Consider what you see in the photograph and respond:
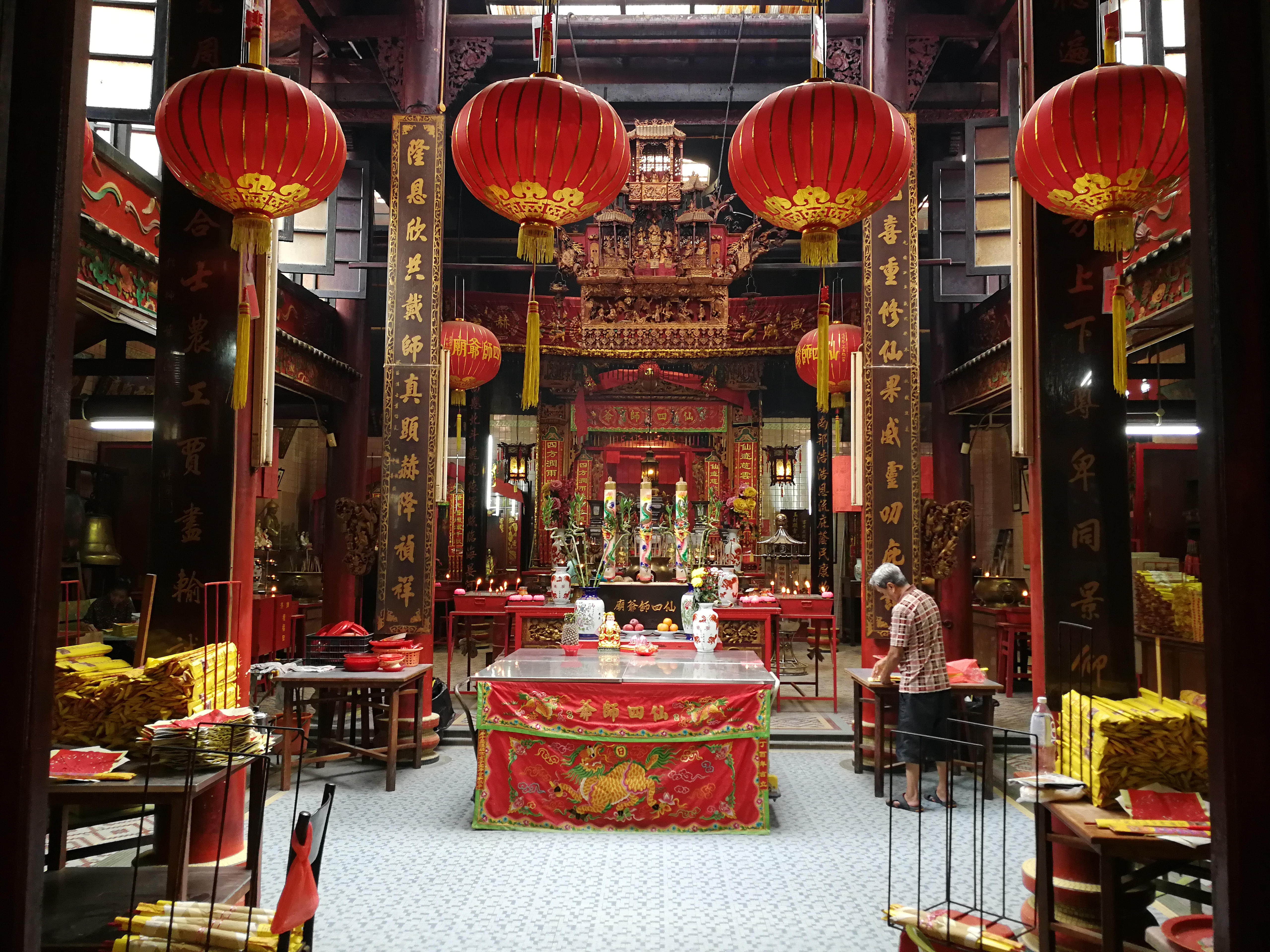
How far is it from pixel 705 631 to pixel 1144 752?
10.7 feet

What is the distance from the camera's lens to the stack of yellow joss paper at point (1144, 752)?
2830mm

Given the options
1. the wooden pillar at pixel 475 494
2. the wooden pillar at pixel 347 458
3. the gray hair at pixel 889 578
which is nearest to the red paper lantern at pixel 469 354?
the wooden pillar at pixel 347 458

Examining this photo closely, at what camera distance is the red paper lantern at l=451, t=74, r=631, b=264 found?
3.61m

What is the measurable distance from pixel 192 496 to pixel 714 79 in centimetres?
771

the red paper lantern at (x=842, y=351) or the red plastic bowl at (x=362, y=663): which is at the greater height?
the red paper lantern at (x=842, y=351)

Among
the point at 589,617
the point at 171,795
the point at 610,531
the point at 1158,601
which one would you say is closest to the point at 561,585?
the point at 610,531

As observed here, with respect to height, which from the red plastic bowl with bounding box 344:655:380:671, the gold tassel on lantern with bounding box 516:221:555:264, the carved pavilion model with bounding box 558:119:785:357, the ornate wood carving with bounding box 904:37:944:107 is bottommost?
the red plastic bowl with bounding box 344:655:380:671

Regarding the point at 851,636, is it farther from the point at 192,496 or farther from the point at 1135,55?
the point at 192,496

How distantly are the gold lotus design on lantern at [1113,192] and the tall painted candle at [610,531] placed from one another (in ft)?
19.3

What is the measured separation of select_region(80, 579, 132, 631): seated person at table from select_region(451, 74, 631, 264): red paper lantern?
17.6 feet

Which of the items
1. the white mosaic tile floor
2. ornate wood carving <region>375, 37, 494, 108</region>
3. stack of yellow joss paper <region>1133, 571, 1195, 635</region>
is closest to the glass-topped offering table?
the white mosaic tile floor

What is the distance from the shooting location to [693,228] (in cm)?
1087

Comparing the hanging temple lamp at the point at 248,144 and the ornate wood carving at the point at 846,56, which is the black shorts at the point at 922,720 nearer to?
the hanging temple lamp at the point at 248,144

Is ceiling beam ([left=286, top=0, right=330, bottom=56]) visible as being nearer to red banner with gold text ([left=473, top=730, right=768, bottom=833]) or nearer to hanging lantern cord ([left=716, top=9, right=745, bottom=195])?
hanging lantern cord ([left=716, top=9, right=745, bottom=195])
